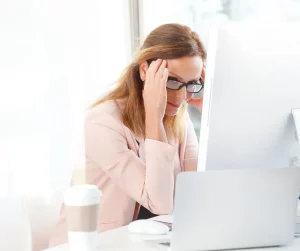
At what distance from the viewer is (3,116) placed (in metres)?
2.12

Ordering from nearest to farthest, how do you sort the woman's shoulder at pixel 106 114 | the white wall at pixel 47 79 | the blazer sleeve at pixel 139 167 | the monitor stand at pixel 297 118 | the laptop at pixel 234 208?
the laptop at pixel 234 208 < the monitor stand at pixel 297 118 < the blazer sleeve at pixel 139 167 < the woman's shoulder at pixel 106 114 < the white wall at pixel 47 79

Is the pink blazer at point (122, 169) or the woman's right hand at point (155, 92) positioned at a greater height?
the woman's right hand at point (155, 92)

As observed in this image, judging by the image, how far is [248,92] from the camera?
1.17m

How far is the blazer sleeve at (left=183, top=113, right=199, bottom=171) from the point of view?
2.16 metres

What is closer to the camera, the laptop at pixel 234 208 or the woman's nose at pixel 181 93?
the laptop at pixel 234 208

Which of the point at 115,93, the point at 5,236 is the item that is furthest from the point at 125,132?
the point at 5,236

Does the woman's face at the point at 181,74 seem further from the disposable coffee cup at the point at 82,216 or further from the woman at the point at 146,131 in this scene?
the disposable coffee cup at the point at 82,216

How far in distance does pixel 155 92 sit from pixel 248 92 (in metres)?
0.88

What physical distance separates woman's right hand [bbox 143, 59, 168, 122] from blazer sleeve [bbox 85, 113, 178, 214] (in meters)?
0.12

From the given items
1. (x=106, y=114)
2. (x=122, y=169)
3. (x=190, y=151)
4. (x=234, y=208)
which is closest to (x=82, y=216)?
(x=234, y=208)

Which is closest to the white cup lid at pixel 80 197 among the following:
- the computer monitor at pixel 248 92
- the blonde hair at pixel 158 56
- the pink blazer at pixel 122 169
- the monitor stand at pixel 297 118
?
the computer monitor at pixel 248 92

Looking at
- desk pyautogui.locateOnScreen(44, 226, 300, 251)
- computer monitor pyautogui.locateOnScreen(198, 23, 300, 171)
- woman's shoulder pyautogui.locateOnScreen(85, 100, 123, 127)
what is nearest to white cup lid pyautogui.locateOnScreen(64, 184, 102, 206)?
desk pyautogui.locateOnScreen(44, 226, 300, 251)

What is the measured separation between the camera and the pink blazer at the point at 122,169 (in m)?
1.89

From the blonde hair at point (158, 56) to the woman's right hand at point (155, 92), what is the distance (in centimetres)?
10
